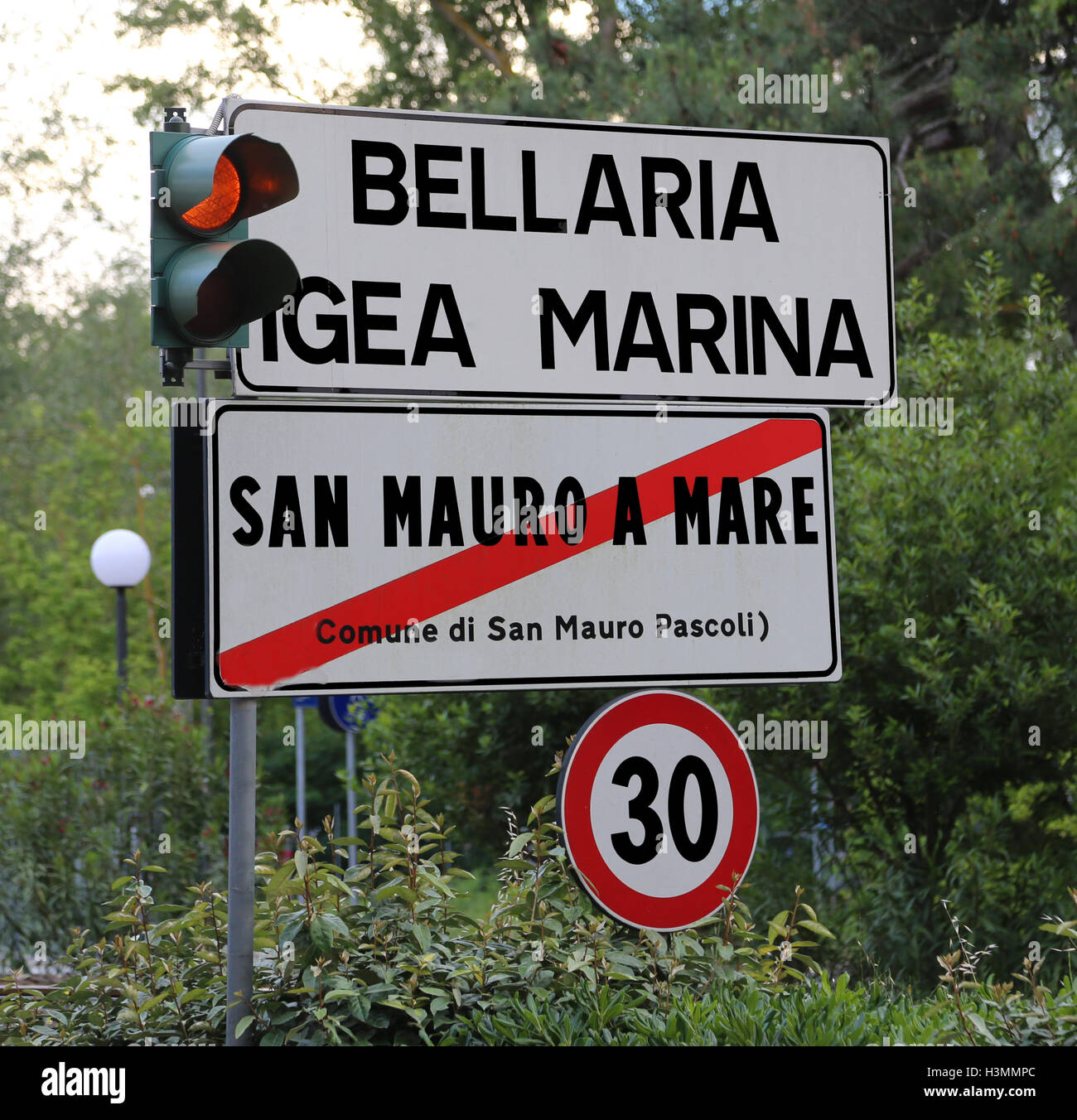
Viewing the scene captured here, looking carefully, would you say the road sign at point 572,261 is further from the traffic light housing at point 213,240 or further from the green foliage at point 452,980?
the green foliage at point 452,980

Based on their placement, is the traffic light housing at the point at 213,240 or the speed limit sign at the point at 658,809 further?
the speed limit sign at the point at 658,809

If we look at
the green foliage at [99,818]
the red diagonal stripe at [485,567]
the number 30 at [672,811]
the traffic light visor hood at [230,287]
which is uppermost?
the traffic light visor hood at [230,287]

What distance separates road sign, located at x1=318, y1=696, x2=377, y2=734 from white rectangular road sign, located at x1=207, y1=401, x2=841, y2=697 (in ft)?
18.3

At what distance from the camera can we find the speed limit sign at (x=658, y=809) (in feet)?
10.8

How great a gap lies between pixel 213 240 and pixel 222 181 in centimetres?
15

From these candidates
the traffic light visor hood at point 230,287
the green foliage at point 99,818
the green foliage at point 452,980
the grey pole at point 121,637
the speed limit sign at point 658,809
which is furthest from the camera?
the grey pole at point 121,637

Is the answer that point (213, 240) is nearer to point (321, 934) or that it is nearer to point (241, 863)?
point (241, 863)

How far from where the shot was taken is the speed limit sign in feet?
10.8

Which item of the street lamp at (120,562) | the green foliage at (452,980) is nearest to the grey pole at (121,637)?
the street lamp at (120,562)

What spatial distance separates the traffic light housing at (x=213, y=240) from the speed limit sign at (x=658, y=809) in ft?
4.50

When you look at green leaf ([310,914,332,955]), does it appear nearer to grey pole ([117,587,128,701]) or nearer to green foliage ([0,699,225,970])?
green foliage ([0,699,225,970])

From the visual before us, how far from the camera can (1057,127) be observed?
11.9 m

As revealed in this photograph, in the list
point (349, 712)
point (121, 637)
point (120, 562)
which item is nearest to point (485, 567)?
point (349, 712)
